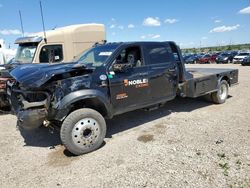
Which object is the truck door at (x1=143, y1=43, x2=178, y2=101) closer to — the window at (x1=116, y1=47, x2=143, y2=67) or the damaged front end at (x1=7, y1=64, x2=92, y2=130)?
the window at (x1=116, y1=47, x2=143, y2=67)

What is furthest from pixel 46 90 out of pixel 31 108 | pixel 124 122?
pixel 124 122

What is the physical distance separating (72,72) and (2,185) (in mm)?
2050

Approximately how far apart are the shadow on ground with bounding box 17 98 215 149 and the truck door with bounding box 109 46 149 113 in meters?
0.84

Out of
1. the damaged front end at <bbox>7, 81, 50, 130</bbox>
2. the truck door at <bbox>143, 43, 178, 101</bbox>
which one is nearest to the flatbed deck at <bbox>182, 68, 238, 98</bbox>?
the truck door at <bbox>143, 43, 178, 101</bbox>

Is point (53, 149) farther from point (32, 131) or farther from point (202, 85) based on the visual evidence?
point (202, 85)

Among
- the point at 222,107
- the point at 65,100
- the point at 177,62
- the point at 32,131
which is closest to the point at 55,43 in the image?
the point at 32,131

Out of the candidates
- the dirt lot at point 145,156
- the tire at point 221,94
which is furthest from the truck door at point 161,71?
the tire at point 221,94

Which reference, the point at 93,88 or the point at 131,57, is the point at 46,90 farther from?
the point at 131,57

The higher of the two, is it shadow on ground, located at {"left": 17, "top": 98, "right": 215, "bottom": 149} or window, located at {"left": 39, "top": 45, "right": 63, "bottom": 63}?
window, located at {"left": 39, "top": 45, "right": 63, "bottom": 63}

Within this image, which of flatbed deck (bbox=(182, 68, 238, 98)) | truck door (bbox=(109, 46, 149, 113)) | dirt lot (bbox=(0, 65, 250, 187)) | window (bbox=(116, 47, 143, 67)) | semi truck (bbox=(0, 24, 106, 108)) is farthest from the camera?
semi truck (bbox=(0, 24, 106, 108))

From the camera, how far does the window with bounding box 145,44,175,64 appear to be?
18.4 feet

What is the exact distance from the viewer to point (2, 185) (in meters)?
3.59

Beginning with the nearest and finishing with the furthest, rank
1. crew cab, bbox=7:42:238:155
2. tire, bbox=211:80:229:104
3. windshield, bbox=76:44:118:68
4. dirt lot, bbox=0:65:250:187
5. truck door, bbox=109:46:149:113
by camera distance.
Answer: dirt lot, bbox=0:65:250:187 → crew cab, bbox=7:42:238:155 → truck door, bbox=109:46:149:113 → windshield, bbox=76:44:118:68 → tire, bbox=211:80:229:104

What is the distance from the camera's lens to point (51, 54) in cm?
862
